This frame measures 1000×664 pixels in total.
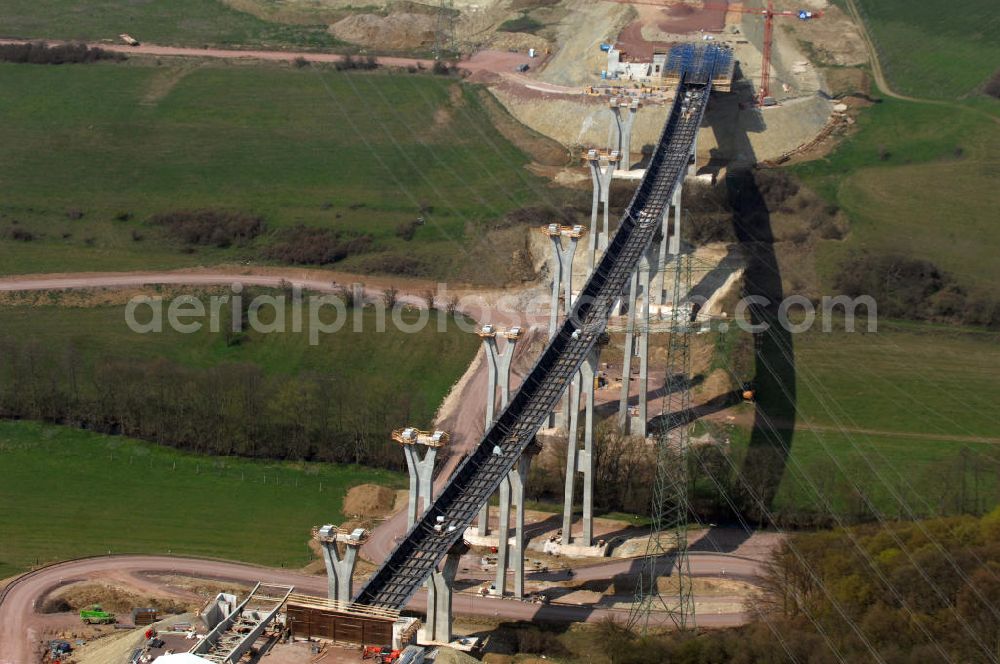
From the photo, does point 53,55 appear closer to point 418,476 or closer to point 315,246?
point 315,246

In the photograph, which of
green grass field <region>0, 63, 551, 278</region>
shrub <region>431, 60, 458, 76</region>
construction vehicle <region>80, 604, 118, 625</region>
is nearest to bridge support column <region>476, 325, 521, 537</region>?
construction vehicle <region>80, 604, 118, 625</region>

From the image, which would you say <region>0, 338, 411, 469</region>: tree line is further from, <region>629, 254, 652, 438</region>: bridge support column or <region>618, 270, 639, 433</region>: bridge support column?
<region>629, 254, 652, 438</region>: bridge support column

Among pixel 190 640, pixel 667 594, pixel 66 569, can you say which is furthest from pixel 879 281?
pixel 190 640

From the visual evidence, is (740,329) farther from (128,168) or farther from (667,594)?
(128,168)

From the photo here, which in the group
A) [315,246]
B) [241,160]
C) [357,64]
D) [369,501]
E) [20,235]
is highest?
[357,64]

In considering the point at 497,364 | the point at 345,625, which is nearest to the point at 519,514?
the point at 497,364
